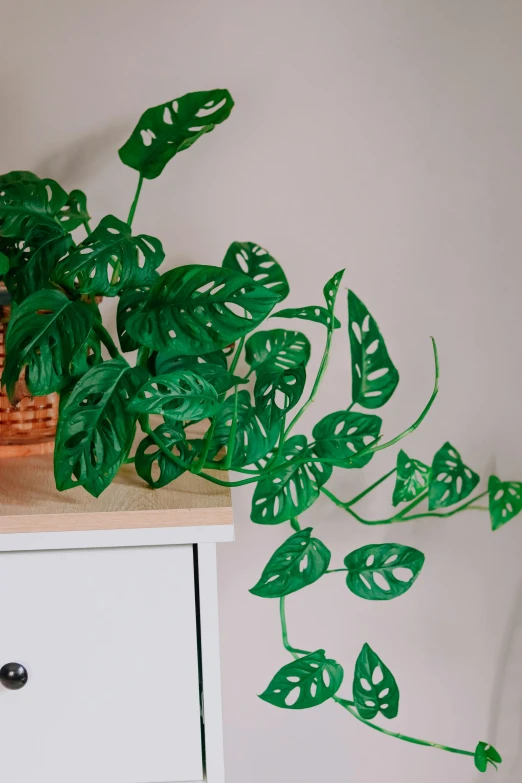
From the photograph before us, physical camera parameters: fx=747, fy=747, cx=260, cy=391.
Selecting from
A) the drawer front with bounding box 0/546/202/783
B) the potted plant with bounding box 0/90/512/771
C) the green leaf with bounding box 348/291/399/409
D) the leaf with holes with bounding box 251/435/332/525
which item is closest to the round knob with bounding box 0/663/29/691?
the drawer front with bounding box 0/546/202/783

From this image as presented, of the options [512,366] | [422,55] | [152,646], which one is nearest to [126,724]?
[152,646]

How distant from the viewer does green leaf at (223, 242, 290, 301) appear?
1.11 meters

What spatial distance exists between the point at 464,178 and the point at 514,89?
16 centimetres

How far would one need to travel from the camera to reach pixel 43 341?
27.4 inches

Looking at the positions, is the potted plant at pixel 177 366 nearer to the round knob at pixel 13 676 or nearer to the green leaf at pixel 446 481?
the green leaf at pixel 446 481

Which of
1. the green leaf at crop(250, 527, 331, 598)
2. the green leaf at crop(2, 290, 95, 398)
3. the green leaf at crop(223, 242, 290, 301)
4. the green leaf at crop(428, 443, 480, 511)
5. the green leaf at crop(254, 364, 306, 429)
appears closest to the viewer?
the green leaf at crop(2, 290, 95, 398)

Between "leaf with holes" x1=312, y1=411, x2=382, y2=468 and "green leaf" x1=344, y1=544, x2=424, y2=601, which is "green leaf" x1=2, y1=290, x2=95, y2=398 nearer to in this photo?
"leaf with holes" x1=312, y1=411, x2=382, y2=468

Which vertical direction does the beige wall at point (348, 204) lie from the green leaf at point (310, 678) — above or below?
above

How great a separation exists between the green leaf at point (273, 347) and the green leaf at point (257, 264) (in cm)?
7

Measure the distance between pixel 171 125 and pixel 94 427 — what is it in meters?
0.43

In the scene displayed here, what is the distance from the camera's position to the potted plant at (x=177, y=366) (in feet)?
2.32

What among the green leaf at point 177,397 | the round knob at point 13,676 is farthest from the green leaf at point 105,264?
the round knob at point 13,676

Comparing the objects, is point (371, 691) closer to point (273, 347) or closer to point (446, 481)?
point (446, 481)

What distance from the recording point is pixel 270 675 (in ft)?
4.37
